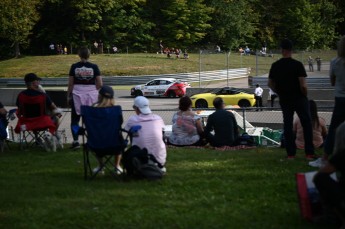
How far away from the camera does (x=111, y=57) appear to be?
65.1 meters

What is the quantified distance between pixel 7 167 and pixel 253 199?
4154 millimetres

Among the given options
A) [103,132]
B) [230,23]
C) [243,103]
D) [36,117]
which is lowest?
[243,103]

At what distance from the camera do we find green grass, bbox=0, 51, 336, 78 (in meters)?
59.2

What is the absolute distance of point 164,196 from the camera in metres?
7.32

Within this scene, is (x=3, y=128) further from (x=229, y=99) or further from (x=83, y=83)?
(x=229, y=99)

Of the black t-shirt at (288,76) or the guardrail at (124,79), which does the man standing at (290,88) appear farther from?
the guardrail at (124,79)

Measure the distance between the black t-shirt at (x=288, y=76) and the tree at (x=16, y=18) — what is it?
55.6 meters

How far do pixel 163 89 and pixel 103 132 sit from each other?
35.5m

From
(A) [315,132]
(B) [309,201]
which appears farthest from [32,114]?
(B) [309,201]

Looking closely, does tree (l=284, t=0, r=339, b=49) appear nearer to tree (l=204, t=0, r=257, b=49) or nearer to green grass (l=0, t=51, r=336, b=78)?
tree (l=204, t=0, r=257, b=49)

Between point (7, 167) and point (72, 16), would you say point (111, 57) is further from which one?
point (7, 167)

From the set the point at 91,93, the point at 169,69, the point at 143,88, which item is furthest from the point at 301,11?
the point at 91,93

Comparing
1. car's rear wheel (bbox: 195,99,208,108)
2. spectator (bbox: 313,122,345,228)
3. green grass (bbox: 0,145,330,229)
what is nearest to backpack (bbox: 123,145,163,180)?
green grass (bbox: 0,145,330,229)

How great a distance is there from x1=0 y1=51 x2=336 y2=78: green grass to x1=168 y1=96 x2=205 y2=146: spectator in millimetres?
44543
